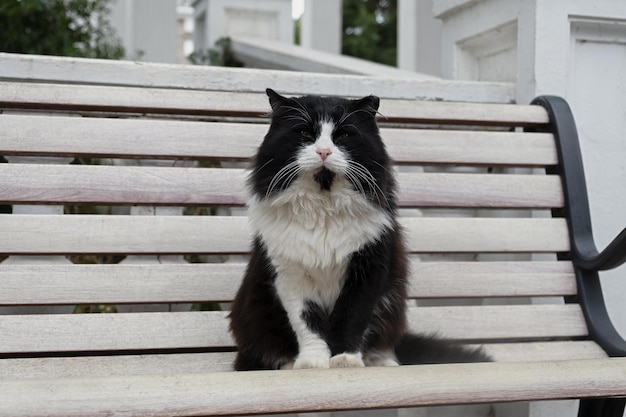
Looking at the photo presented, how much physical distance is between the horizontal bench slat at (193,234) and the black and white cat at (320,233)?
1.29 ft

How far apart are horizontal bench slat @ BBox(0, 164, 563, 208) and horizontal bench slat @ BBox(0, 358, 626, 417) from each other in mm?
884

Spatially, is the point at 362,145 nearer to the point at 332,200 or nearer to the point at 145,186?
the point at 332,200

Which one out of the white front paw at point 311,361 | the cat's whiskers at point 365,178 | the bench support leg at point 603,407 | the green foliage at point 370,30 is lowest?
the bench support leg at point 603,407

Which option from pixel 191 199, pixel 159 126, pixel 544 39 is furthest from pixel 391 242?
pixel 544 39

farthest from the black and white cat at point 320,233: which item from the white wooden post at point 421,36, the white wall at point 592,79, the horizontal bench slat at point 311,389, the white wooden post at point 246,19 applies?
the white wooden post at point 421,36

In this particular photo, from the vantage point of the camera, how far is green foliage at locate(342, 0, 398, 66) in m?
13.2

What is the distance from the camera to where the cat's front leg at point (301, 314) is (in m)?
1.81

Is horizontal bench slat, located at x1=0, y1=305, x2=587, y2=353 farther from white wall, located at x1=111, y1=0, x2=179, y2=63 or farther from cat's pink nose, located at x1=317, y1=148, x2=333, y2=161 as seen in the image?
white wall, located at x1=111, y1=0, x2=179, y2=63

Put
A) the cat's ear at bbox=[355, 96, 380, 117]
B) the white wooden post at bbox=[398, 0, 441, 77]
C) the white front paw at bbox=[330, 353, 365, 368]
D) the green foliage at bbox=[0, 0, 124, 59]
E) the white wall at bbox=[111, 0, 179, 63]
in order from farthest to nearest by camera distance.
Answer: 1. the white wooden post at bbox=[398, 0, 441, 77]
2. the white wall at bbox=[111, 0, 179, 63]
3. the green foliage at bbox=[0, 0, 124, 59]
4. the cat's ear at bbox=[355, 96, 380, 117]
5. the white front paw at bbox=[330, 353, 365, 368]

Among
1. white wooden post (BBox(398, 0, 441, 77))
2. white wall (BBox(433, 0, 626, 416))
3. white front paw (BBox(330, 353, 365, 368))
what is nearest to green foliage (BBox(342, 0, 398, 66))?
white wooden post (BBox(398, 0, 441, 77))

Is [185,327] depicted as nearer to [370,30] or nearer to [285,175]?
[285,175]

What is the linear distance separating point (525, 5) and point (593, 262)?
38.2 inches

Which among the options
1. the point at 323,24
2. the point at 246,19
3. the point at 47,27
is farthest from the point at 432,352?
the point at 323,24

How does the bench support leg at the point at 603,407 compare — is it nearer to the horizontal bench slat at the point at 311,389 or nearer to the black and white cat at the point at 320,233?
the horizontal bench slat at the point at 311,389
